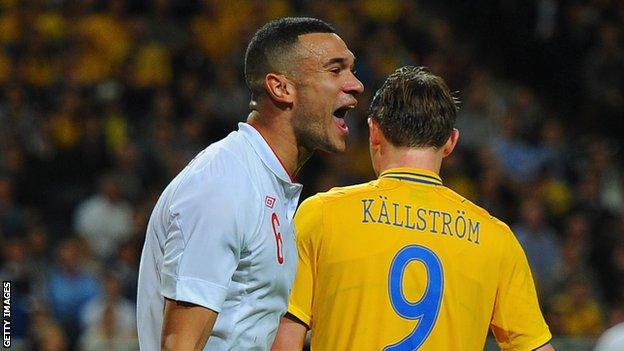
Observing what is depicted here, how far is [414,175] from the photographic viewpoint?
131 inches

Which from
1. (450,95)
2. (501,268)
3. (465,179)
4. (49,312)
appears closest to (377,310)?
(501,268)

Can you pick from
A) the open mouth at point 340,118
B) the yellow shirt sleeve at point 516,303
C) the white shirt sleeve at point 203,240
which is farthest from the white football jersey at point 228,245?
the yellow shirt sleeve at point 516,303

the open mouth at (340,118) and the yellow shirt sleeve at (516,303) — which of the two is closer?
the open mouth at (340,118)

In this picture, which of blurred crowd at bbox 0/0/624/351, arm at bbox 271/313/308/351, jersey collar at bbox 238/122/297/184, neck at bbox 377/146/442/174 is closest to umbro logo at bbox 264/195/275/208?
jersey collar at bbox 238/122/297/184

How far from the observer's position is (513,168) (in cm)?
1051

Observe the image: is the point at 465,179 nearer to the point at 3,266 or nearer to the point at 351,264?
the point at 3,266

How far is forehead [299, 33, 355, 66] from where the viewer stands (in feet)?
9.98

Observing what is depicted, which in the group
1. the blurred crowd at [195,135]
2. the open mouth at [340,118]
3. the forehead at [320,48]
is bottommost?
the blurred crowd at [195,135]

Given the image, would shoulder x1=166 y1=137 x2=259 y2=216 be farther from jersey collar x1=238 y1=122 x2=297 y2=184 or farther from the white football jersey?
jersey collar x1=238 y1=122 x2=297 y2=184

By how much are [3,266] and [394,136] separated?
5380mm

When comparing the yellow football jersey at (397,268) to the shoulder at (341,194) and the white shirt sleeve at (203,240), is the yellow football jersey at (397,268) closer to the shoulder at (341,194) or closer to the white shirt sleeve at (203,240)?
the shoulder at (341,194)

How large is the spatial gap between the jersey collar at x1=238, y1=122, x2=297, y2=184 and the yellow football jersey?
0.29 meters

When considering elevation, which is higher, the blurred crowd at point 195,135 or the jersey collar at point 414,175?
the jersey collar at point 414,175

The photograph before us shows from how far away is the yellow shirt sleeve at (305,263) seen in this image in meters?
3.24
